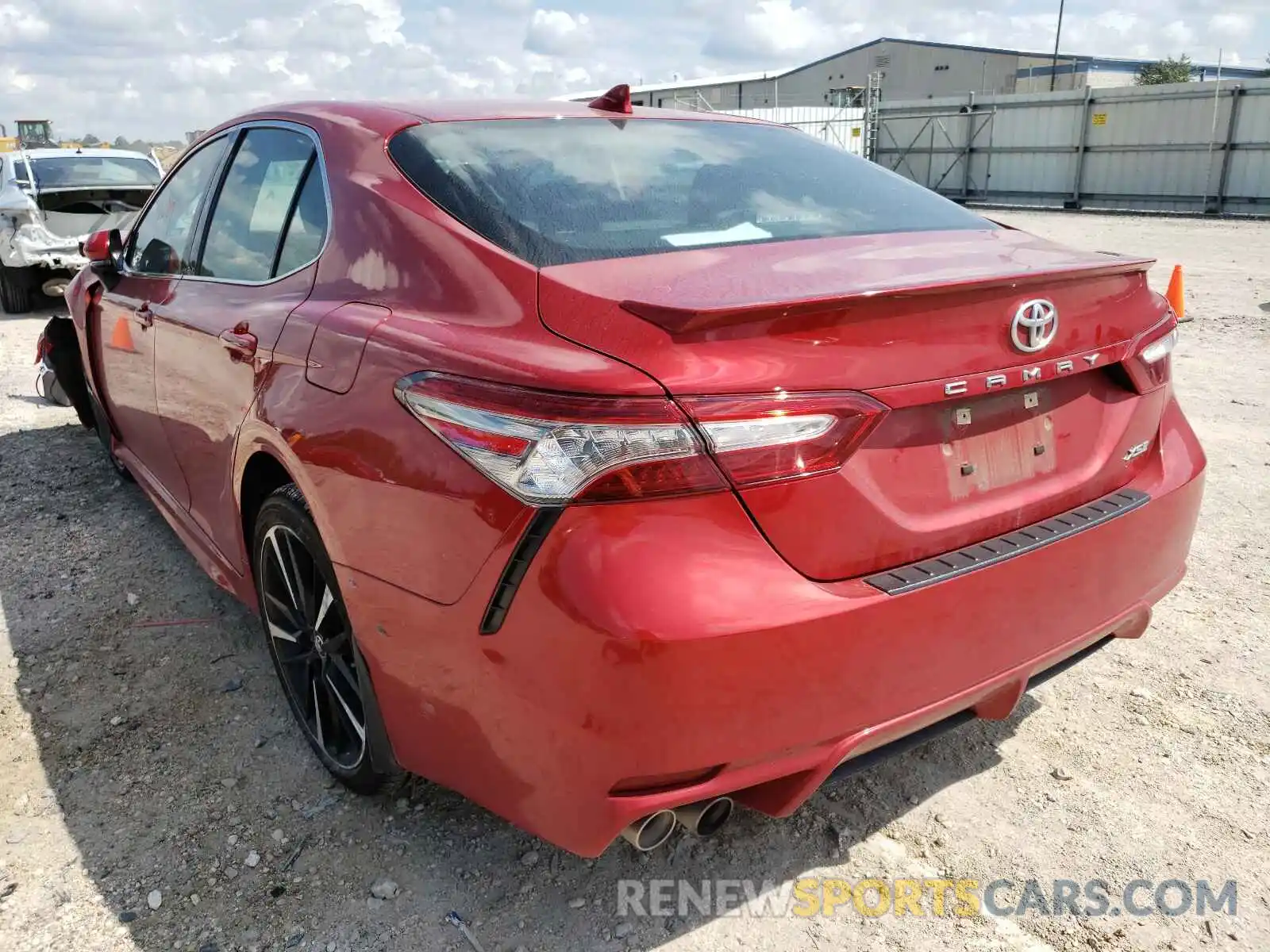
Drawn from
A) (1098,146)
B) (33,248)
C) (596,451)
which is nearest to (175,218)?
(596,451)

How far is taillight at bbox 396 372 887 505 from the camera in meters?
1.64

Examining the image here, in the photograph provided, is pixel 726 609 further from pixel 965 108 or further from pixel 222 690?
pixel 965 108

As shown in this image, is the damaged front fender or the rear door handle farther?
the damaged front fender

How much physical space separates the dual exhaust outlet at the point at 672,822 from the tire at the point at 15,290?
1191cm

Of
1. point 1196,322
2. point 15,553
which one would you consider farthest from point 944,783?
point 1196,322

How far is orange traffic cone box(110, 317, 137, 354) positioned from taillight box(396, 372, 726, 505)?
8.49ft

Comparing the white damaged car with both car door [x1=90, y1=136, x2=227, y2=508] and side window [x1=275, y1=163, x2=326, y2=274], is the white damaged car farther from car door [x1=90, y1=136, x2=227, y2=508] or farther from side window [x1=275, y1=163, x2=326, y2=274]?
side window [x1=275, y1=163, x2=326, y2=274]

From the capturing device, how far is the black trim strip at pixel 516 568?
1.67m

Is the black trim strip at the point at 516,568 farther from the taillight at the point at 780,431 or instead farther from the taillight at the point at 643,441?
the taillight at the point at 780,431

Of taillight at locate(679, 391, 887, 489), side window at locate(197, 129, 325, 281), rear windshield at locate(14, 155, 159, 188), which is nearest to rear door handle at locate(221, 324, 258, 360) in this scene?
side window at locate(197, 129, 325, 281)

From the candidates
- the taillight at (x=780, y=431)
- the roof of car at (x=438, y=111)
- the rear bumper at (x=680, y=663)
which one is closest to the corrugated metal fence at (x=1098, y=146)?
the roof of car at (x=438, y=111)

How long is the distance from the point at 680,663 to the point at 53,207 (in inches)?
479

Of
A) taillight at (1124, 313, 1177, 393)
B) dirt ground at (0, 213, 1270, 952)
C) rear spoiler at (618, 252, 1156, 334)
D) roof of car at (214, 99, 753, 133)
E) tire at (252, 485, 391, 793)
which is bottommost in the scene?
dirt ground at (0, 213, 1270, 952)

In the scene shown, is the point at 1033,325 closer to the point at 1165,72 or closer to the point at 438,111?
the point at 438,111
